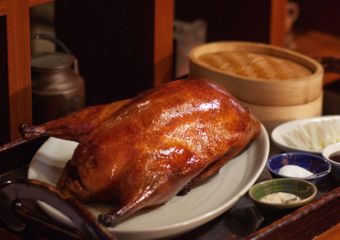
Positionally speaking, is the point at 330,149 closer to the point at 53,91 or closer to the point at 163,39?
the point at 163,39

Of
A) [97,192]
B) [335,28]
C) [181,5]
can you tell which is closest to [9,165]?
[97,192]

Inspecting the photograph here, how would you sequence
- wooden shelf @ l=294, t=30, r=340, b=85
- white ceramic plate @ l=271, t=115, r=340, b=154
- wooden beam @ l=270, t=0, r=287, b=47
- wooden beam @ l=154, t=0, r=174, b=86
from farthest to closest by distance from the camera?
wooden shelf @ l=294, t=30, r=340, b=85
wooden beam @ l=270, t=0, r=287, b=47
wooden beam @ l=154, t=0, r=174, b=86
white ceramic plate @ l=271, t=115, r=340, b=154

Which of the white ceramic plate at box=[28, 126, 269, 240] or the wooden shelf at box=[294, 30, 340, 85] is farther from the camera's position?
the wooden shelf at box=[294, 30, 340, 85]

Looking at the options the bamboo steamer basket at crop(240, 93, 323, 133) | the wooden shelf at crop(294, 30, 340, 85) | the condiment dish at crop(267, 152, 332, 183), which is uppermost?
the bamboo steamer basket at crop(240, 93, 323, 133)

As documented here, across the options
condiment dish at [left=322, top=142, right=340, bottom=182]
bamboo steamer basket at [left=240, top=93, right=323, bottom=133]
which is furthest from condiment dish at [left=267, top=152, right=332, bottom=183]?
bamboo steamer basket at [left=240, top=93, right=323, bottom=133]

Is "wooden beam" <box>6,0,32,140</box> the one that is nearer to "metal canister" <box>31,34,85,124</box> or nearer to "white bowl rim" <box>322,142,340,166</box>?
"metal canister" <box>31,34,85,124</box>

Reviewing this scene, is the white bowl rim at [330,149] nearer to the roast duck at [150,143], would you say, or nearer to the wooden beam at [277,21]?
the roast duck at [150,143]

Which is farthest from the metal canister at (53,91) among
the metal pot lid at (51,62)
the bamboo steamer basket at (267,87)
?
the bamboo steamer basket at (267,87)
